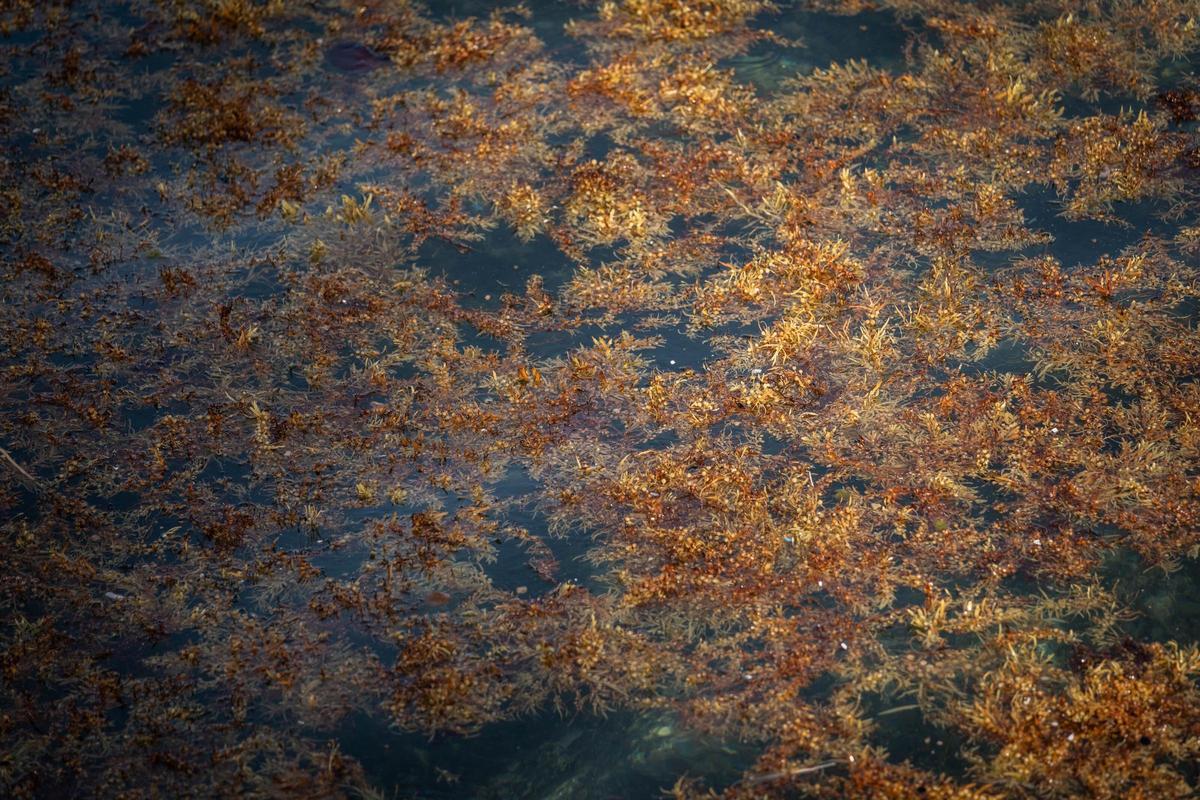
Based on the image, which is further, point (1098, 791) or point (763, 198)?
point (763, 198)

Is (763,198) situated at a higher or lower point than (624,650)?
higher

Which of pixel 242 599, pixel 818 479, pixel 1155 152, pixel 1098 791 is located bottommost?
pixel 242 599

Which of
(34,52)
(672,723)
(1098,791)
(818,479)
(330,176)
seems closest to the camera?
(1098,791)

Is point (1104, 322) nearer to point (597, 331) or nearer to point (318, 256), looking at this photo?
point (597, 331)

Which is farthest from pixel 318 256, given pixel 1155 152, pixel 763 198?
pixel 1155 152

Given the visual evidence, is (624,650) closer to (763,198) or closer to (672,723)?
(672,723)

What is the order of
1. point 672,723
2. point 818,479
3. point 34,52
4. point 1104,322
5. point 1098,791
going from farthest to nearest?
point 34,52, point 1104,322, point 818,479, point 672,723, point 1098,791

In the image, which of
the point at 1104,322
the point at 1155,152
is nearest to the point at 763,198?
the point at 1104,322
